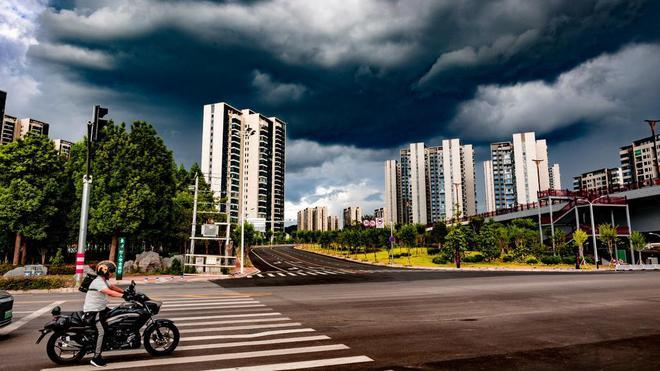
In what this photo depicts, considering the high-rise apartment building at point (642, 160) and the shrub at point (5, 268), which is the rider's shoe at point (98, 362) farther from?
the high-rise apartment building at point (642, 160)

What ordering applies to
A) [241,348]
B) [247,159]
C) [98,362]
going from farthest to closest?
[247,159], [241,348], [98,362]

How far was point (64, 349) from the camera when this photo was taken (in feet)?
23.3

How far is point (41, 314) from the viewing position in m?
12.9

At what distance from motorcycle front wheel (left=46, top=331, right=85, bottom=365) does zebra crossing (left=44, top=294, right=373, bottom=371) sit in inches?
9.2

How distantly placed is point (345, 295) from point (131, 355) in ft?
39.2

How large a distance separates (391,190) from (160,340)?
543 ft

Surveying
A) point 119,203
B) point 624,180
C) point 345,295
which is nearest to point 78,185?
point 119,203

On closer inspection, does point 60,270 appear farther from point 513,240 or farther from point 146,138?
point 513,240

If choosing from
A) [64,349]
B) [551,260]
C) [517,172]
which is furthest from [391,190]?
[64,349]

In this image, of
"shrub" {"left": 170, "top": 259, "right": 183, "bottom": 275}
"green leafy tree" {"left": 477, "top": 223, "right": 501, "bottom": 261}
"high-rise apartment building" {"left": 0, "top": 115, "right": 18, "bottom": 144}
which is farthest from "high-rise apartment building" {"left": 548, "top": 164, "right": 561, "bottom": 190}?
"high-rise apartment building" {"left": 0, "top": 115, "right": 18, "bottom": 144}

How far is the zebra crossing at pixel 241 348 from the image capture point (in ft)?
22.9

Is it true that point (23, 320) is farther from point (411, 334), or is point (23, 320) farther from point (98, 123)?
point (411, 334)

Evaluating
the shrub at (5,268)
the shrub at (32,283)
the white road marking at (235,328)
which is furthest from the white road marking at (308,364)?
the shrub at (5,268)

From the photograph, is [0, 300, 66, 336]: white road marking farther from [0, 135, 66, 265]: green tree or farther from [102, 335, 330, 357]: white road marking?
[0, 135, 66, 265]: green tree
